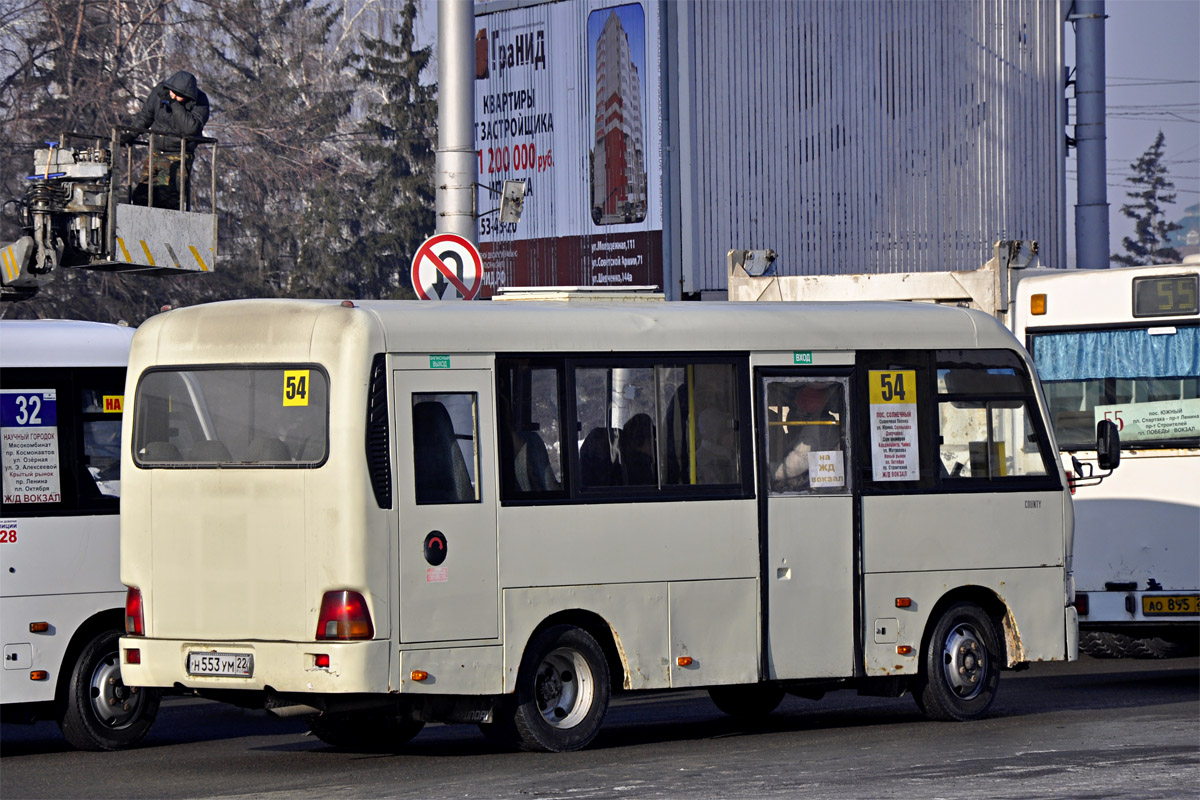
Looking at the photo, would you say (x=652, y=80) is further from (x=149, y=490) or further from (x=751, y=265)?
(x=149, y=490)

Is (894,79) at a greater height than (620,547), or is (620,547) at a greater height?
(894,79)

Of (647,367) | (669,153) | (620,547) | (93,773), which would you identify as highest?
(669,153)

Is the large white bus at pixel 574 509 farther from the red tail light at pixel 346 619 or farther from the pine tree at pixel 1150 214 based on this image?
the pine tree at pixel 1150 214

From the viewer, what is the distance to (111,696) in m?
11.6

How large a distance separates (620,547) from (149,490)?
2578mm

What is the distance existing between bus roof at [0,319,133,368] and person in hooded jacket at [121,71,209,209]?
4.68 m

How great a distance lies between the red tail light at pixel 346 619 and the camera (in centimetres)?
1003

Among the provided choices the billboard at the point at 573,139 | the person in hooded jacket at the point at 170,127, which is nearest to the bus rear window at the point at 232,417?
the person in hooded jacket at the point at 170,127

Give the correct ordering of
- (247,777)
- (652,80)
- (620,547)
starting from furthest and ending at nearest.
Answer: (652,80) < (620,547) < (247,777)

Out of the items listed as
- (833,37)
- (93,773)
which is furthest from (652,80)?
(93,773)

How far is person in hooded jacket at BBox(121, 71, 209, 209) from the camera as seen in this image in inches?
648

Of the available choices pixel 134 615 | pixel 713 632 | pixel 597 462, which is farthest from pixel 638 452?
pixel 134 615

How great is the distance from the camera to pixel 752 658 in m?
11.4

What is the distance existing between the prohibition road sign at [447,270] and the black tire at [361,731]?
3.82m
